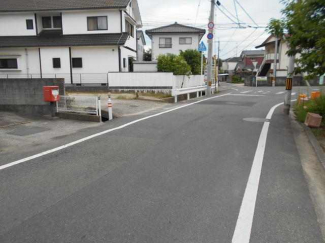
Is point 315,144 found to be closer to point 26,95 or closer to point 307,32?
point 307,32

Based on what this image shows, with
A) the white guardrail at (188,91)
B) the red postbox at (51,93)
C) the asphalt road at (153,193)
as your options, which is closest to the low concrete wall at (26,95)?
the red postbox at (51,93)

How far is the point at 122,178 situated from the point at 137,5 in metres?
28.1

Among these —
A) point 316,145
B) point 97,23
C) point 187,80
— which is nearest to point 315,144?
point 316,145

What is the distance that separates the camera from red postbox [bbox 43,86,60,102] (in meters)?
10.6

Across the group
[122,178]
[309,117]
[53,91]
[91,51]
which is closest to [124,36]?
[91,51]

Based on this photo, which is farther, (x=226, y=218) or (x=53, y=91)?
(x=53, y=91)

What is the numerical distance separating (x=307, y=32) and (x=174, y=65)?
15.3 m

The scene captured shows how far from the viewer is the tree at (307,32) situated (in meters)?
6.63

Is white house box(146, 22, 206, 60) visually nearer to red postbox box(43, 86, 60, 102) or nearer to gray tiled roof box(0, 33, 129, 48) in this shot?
gray tiled roof box(0, 33, 129, 48)

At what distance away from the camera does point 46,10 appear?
2469cm

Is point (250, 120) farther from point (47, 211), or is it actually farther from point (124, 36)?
point (124, 36)

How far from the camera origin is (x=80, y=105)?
34.9 feet

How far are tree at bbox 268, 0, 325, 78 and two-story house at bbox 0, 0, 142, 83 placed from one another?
1688 centimetres

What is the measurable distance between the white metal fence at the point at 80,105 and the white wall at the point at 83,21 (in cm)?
1537
